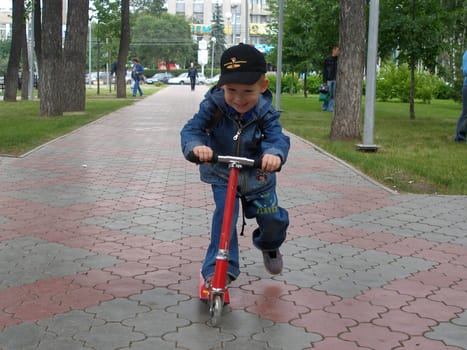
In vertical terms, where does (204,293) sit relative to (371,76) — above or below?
below

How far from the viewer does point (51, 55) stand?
61.3 ft

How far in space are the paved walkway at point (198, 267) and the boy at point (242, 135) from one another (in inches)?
19.3

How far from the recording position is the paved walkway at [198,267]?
13.4 ft

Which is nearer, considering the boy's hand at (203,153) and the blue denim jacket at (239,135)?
the boy's hand at (203,153)

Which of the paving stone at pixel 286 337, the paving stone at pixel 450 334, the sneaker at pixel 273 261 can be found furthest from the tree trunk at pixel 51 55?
the paving stone at pixel 450 334

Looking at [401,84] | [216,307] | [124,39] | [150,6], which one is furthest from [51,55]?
[150,6]

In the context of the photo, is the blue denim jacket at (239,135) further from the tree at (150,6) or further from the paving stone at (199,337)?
the tree at (150,6)

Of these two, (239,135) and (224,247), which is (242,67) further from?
(224,247)

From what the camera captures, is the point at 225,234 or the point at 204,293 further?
the point at 204,293

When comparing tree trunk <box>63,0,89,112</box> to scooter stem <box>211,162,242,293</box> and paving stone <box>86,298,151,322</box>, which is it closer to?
paving stone <box>86,298,151,322</box>

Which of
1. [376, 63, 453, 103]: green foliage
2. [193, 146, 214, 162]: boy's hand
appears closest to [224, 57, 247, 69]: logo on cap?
[193, 146, 214, 162]: boy's hand

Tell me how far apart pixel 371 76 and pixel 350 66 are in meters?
1.26

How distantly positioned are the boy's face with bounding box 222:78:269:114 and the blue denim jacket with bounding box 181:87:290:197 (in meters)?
0.08

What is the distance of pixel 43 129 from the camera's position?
51.2 feet
